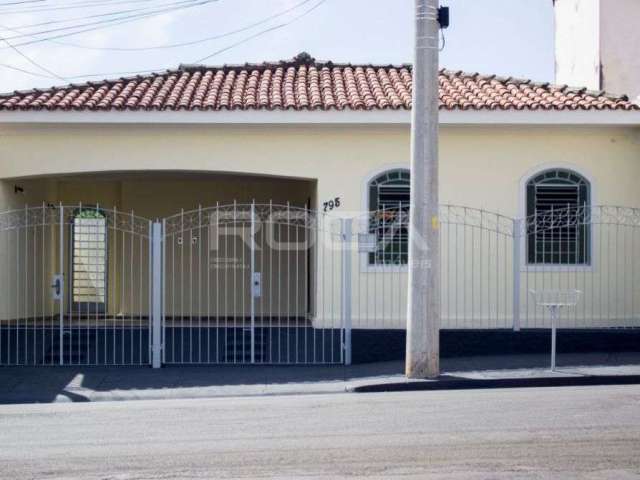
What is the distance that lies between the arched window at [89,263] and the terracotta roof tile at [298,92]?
2.77 metres

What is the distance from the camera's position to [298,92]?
16.3 metres

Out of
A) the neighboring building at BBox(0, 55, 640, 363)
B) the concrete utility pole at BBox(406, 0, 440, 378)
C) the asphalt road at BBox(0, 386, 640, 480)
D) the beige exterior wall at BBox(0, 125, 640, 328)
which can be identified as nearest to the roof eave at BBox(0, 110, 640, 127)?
the neighboring building at BBox(0, 55, 640, 363)

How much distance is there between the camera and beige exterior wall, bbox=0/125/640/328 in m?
15.3

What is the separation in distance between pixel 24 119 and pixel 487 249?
747 centimetres

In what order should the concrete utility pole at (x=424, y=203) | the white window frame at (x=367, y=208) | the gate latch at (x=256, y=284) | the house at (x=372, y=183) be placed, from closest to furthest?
the concrete utility pole at (x=424, y=203) → the gate latch at (x=256, y=284) → the house at (x=372, y=183) → the white window frame at (x=367, y=208)

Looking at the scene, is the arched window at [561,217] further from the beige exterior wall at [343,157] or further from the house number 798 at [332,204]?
the house number 798 at [332,204]

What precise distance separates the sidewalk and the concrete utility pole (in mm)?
491

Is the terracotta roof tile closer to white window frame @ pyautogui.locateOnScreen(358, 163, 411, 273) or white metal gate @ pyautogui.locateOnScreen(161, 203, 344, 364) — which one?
white window frame @ pyautogui.locateOnScreen(358, 163, 411, 273)

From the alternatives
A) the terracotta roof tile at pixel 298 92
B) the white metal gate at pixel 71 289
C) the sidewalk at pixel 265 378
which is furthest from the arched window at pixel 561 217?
the white metal gate at pixel 71 289

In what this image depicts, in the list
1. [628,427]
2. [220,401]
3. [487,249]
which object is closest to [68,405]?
[220,401]

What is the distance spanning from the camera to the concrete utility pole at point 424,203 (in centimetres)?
1193

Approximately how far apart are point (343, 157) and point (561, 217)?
3.56 metres

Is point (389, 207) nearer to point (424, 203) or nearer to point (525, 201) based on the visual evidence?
point (525, 201)

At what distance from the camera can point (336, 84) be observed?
17.2m
